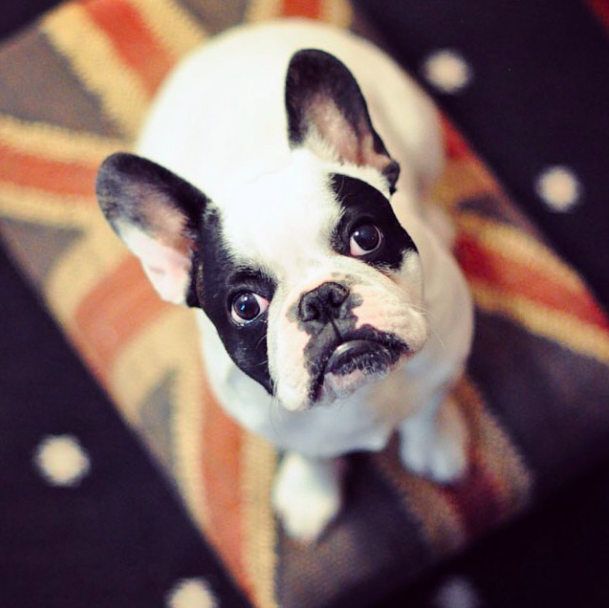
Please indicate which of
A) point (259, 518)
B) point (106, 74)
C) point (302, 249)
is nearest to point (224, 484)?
point (259, 518)

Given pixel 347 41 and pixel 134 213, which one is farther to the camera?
pixel 347 41

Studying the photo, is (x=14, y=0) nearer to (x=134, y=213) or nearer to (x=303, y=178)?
(x=134, y=213)

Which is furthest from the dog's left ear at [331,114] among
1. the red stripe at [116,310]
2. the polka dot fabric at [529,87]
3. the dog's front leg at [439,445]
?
the polka dot fabric at [529,87]

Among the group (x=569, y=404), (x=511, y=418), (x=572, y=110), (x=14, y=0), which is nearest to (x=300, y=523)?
(x=511, y=418)

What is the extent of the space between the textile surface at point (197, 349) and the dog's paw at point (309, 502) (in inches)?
1.0

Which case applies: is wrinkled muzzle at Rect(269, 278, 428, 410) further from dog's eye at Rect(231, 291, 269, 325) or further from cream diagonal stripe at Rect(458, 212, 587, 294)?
cream diagonal stripe at Rect(458, 212, 587, 294)

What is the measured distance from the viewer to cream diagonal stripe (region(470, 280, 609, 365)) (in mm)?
1328

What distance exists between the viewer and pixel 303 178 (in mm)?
856

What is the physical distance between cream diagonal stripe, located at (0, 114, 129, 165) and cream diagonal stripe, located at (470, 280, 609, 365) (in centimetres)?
79

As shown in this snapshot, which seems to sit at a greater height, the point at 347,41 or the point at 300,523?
the point at 347,41

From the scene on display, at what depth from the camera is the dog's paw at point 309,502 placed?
49.5 inches

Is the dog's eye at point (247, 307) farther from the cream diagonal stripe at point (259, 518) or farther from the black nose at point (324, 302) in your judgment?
the cream diagonal stripe at point (259, 518)

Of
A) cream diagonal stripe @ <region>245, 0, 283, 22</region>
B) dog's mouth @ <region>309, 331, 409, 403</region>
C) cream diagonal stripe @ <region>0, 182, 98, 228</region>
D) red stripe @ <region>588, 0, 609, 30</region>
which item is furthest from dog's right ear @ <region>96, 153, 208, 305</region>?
red stripe @ <region>588, 0, 609, 30</region>

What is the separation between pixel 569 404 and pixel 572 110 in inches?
30.8
